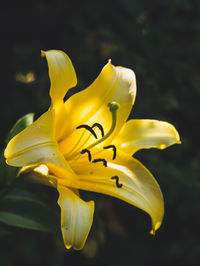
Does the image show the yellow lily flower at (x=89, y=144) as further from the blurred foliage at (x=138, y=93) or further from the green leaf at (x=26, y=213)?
the blurred foliage at (x=138, y=93)

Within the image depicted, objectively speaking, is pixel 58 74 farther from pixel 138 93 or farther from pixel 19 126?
pixel 138 93

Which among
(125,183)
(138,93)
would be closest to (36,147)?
(125,183)

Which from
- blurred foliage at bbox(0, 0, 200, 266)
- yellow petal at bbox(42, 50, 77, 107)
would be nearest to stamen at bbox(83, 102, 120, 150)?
yellow petal at bbox(42, 50, 77, 107)

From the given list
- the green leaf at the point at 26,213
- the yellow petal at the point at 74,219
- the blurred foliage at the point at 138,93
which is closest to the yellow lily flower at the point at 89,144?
the yellow petal at the point at 74,219

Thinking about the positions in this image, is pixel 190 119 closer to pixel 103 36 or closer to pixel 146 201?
pixel 103 36

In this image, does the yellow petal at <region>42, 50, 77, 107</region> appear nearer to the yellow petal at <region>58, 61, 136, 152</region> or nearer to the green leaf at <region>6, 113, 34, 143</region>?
the yellow petal at <region>58, 61, 136, 152</region>
